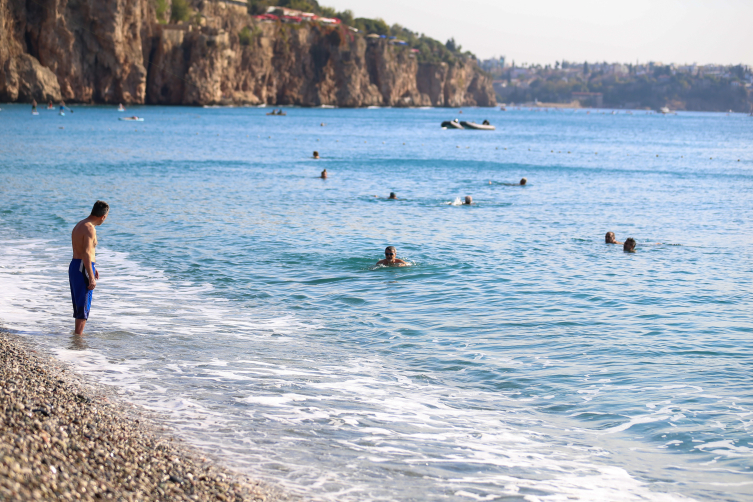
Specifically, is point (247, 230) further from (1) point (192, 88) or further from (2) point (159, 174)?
(1) point (192, 88)

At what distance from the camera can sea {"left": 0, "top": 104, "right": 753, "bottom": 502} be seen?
21.7 feet

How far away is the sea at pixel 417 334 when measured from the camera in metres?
6.62

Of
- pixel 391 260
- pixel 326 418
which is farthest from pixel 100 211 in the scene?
pixel 391 260

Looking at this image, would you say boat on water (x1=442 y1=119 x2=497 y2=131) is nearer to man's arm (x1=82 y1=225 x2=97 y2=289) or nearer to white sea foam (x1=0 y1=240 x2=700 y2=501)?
white sea foam (x1=0 y1=240 x2=700 y2=501)

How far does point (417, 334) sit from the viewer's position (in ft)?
35.5

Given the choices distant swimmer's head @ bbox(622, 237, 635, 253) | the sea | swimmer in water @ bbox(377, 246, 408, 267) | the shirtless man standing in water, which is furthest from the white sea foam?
distant swimmer's head @ bbox(622, 237, 635, 253)

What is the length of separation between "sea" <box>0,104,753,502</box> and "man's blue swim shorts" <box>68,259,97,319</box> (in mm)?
461

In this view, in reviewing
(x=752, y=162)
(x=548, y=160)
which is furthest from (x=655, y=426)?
(x=752, y=162)

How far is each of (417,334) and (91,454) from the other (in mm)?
5956

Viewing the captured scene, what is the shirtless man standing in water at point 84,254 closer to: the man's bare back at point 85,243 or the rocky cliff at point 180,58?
the man's bare back at point 85,243

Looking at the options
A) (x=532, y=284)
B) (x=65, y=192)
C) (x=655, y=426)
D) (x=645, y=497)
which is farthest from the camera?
(x=65, y=192)

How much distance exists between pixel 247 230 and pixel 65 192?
10.1m

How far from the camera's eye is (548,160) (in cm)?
5144

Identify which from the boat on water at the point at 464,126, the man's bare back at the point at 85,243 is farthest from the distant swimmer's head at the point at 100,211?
the boat on water at the point at 464,126
